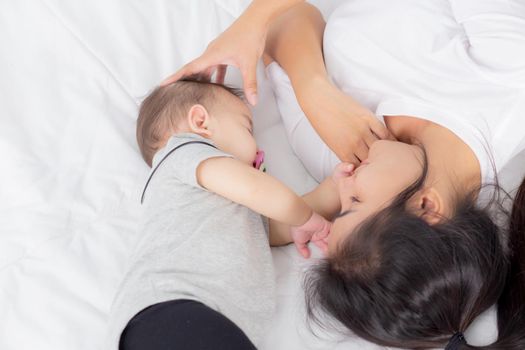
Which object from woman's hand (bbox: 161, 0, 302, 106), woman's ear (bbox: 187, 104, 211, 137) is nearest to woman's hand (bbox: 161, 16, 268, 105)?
woman's hand (bbox: 161, 0, 302, 106)

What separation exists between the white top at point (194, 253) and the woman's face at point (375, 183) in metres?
0.14

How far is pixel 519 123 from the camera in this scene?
3.30ft

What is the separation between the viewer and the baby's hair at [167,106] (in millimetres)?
1115

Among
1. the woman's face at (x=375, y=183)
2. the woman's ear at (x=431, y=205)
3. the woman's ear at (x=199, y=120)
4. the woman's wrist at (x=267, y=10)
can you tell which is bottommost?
the woman's ear at (x=431, y=205)

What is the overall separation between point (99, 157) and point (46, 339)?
1.18 feet

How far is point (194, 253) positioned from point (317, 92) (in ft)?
1.34

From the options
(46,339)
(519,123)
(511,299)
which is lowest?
(511,299)

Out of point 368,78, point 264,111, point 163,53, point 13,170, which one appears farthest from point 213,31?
point 13,170

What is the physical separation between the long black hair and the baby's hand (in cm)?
14

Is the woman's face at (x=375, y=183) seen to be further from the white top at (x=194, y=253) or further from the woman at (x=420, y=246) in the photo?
the white top at (x=194, y=253)

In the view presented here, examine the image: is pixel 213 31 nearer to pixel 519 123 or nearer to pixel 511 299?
pixel 519 123

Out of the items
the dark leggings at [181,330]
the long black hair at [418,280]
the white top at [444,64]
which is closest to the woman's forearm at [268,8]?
the white top at [444,64]

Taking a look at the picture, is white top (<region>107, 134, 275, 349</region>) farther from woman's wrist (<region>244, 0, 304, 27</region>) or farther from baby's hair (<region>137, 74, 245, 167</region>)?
woman's wrist (<region>244, 0, 304, 27</region>)

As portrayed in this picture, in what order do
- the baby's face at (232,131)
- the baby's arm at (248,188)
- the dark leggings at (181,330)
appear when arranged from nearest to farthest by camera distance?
the dark leggings at (181,330) → the baby's arm at (248,188) → the baby's face at (232,131)
